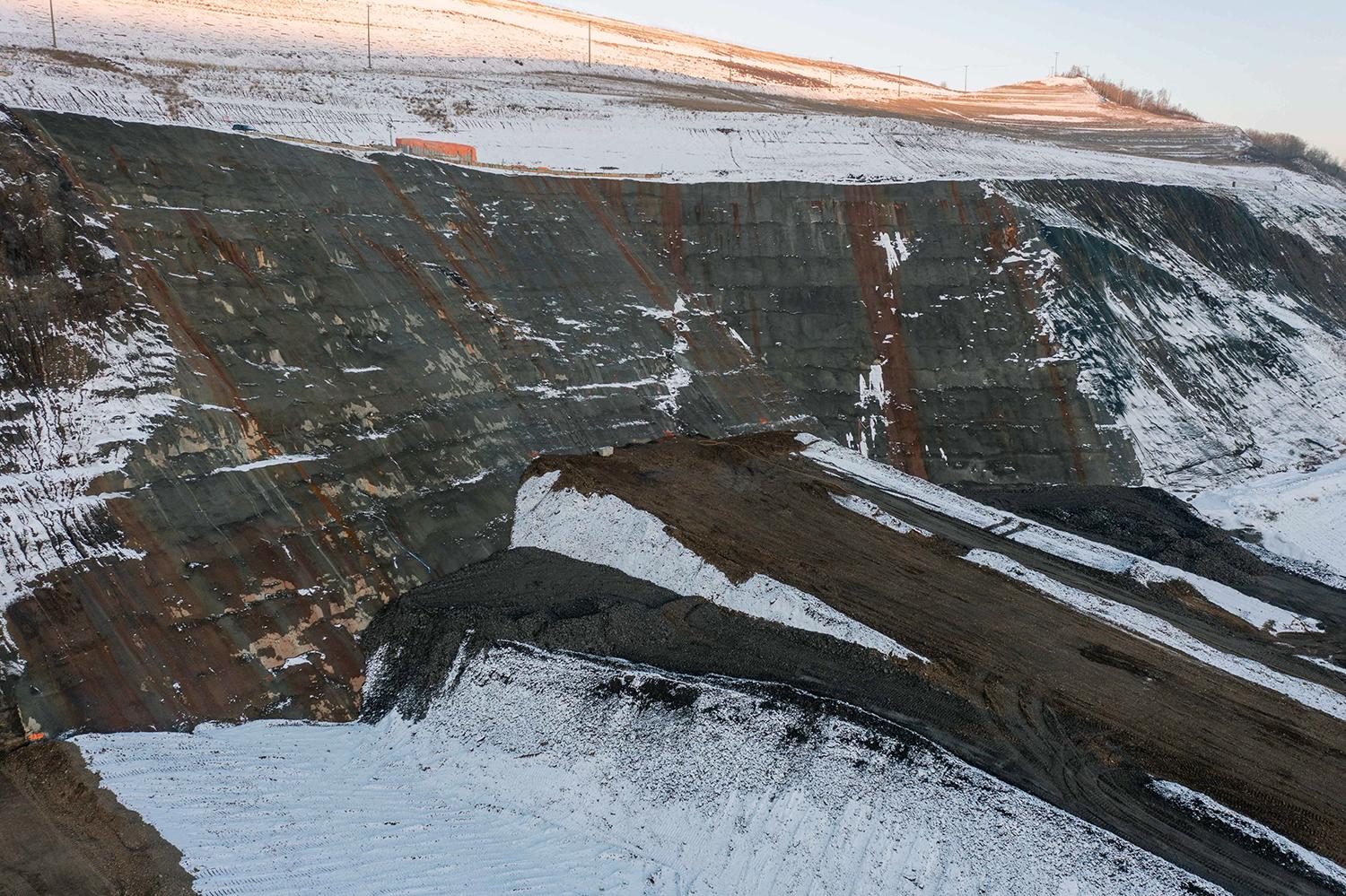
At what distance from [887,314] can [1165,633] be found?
13.4 m

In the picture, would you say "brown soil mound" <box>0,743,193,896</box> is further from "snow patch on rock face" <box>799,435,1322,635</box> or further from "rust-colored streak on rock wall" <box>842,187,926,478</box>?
"rust-colored streak on rock wall" <box>842,187,926,478</box>

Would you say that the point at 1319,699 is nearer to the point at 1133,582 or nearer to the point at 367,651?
the point at 1133,582

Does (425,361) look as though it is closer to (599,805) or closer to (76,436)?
(76,436)

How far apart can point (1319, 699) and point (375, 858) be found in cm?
1295

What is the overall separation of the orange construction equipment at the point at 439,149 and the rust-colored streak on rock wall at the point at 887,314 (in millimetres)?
11194

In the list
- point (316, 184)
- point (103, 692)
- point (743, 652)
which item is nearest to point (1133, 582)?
point (743, 652)

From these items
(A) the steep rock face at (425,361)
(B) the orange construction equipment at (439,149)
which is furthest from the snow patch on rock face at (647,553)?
(B) the orange construction equipment at (439,149)

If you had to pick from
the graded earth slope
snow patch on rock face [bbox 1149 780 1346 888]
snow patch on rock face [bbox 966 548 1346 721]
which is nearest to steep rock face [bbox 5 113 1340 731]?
the graded earth slope

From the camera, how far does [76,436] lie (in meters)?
14.9

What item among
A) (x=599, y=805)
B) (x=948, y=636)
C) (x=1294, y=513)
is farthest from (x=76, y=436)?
(x=1294, y=513)

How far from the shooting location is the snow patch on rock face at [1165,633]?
45.6 feet

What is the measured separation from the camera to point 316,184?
22.2 meters

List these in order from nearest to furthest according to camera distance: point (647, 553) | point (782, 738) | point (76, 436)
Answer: point (782, 738) < point (76, 436) < point (647, 553)

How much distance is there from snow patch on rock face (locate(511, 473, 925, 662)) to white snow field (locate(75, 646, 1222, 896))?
6.95 feet
